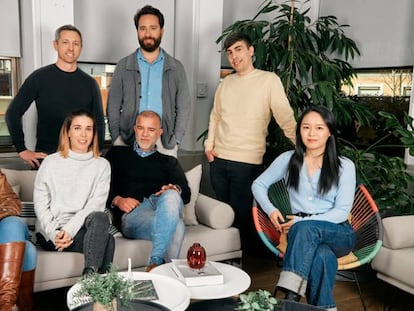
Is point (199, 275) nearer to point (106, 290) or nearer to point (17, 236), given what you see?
point (106, 290)

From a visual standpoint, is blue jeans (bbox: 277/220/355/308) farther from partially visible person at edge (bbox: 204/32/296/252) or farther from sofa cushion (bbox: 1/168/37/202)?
sofa cushion (bbox: 1/168/37/202)

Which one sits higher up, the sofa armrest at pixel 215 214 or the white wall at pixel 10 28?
the white wall at pixel 10 28

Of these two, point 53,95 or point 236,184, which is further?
point 236,184

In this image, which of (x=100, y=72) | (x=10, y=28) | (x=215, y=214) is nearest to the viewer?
(x=215, y=214)

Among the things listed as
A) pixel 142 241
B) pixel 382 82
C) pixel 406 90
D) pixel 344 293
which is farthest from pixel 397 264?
pixel 382 82

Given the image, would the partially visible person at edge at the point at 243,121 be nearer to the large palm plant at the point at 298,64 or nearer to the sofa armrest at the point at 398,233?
the large palm plant at the point at 298,64

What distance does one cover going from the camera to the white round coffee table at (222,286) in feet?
6.44

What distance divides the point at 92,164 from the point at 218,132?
3.37 ft

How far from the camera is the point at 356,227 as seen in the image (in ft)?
9.12

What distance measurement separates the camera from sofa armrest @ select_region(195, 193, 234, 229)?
304 centimetres

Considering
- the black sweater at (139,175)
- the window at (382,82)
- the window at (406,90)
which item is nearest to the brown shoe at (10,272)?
the black sweater at (139,175)

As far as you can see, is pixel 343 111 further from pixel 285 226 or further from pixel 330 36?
pixel 285 226

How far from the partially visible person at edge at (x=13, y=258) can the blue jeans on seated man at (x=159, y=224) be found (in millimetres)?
607

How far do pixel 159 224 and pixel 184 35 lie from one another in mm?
2290
